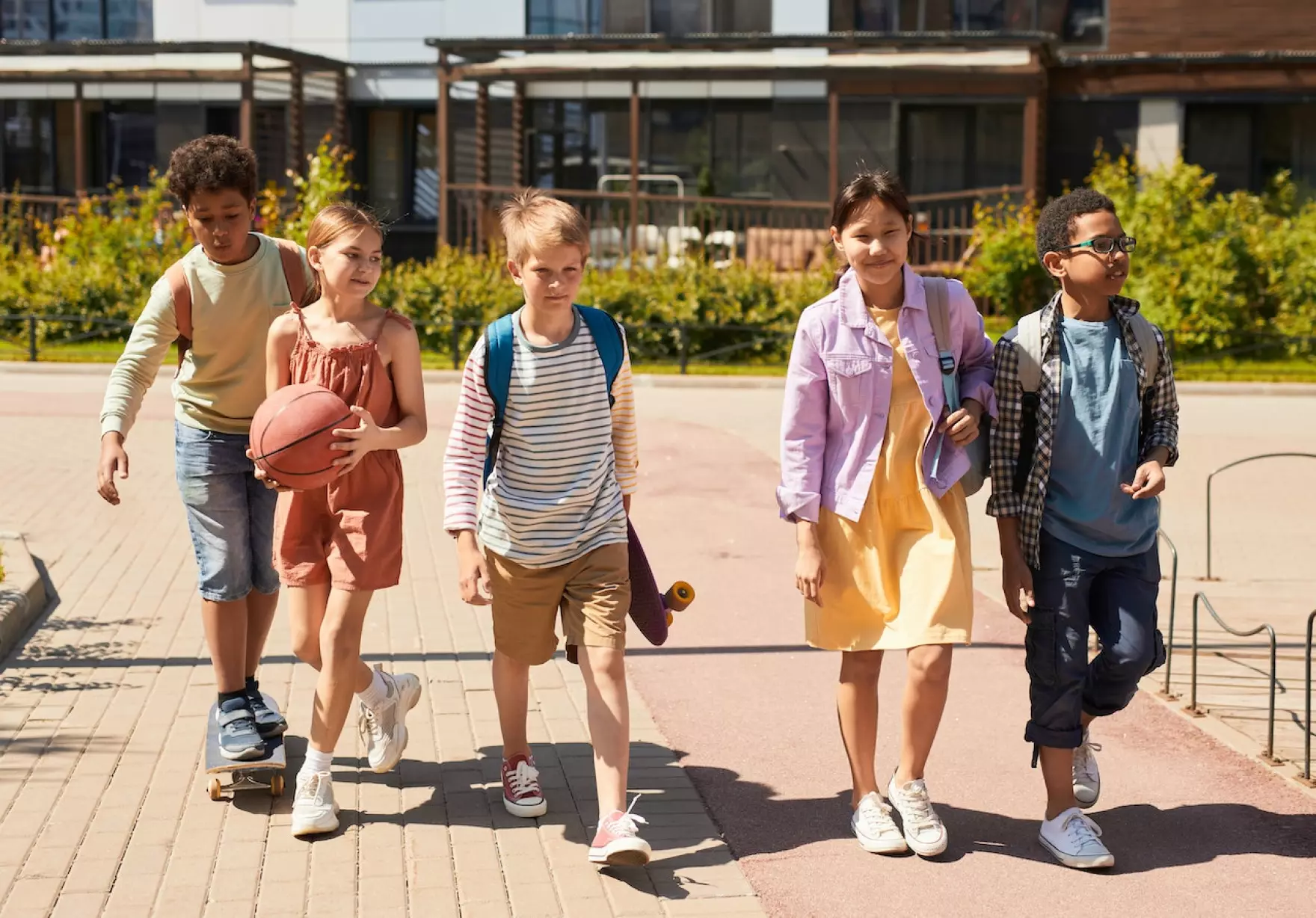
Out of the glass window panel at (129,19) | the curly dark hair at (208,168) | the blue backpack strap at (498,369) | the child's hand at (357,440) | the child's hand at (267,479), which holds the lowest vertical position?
the child's hand at (267,479)

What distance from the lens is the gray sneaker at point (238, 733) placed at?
5301 millimetres

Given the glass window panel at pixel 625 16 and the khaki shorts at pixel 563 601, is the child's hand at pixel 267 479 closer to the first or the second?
the khaki shorts at pixel 563 601

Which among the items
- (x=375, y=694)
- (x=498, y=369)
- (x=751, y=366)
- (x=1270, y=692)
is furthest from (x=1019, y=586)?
(x=751, y=366)

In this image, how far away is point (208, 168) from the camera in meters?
5.22

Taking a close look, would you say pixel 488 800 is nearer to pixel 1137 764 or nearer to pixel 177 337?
pixel 177 337

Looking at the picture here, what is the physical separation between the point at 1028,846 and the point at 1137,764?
101 cm

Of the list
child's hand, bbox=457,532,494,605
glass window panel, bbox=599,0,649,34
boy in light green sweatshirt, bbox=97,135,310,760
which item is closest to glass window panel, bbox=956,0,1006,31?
glass window panel, bbox=599,0,649,34

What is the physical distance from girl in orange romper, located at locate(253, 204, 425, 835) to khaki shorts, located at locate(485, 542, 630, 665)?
1.18 ft

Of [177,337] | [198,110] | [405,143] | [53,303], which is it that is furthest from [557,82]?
[177,337]

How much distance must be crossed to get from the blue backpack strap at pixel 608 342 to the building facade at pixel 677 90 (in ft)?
74.4

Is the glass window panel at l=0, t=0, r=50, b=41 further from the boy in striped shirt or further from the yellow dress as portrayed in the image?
the yellow dress

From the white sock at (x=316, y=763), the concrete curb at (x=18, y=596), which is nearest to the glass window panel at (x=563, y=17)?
the concrete curb at (x=18, y=596)

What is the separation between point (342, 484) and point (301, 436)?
1.08ft

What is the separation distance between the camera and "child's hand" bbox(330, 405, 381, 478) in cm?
484
